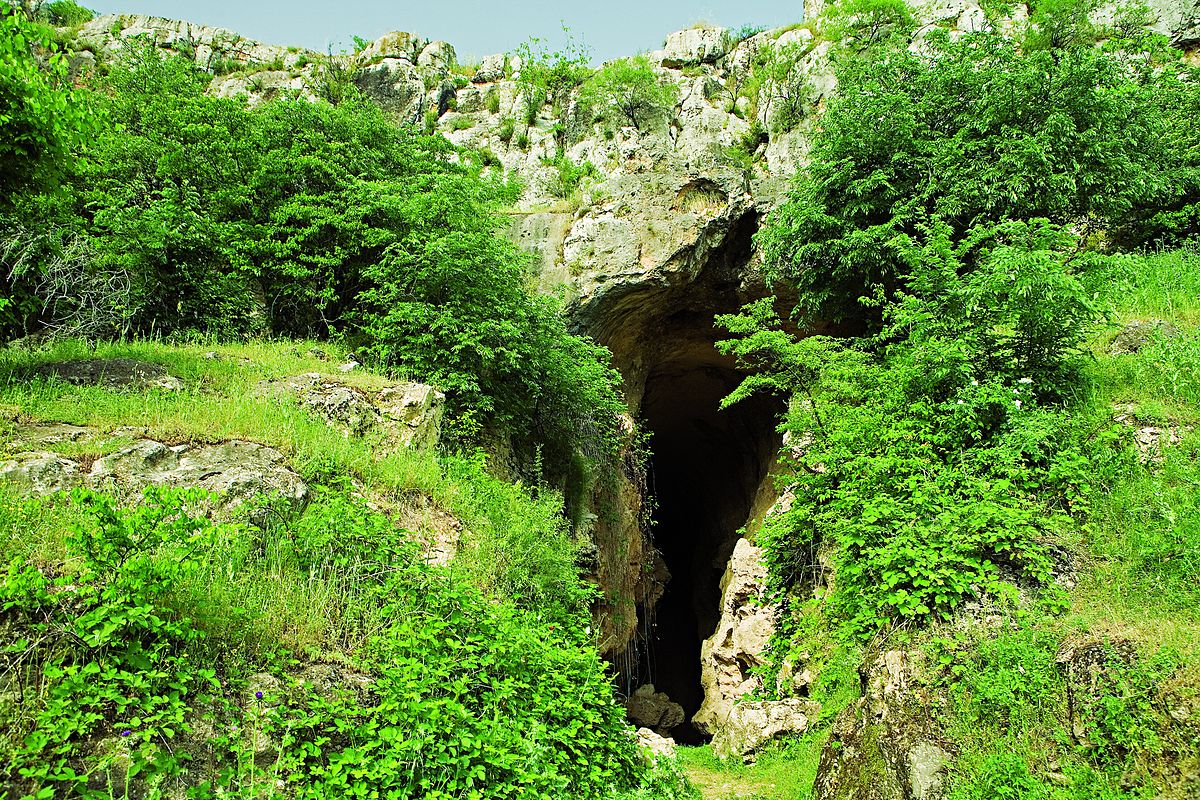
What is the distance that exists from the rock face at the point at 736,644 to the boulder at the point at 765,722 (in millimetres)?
1253

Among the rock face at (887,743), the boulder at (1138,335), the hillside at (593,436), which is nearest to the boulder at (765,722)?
the hillside at (593,436)

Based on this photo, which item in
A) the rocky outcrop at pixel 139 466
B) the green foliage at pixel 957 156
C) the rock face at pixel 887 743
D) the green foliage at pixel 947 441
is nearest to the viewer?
the rock face at pixel 887 743

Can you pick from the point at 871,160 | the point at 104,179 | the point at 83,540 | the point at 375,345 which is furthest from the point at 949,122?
the point at 104,179

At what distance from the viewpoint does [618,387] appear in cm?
1734

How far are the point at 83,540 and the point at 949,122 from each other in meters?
13.2

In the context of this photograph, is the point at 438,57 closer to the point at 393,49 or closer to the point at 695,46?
the point at 393,49

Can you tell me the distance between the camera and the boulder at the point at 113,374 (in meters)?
7.45

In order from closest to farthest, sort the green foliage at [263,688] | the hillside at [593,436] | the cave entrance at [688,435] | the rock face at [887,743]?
the green foliage at [263,688], the hillside at [593,436], the rock face at [887,743], the cave entrance at [688,435]

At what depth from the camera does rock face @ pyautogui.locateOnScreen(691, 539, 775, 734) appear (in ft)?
39.8

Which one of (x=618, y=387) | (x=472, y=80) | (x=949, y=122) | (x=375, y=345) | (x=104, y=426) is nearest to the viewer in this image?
(x=104, y=426)

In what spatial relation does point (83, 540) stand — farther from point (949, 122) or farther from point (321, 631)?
point (949, 122)

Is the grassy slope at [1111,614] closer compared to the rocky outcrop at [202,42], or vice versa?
the grassy slope at [1111,614]

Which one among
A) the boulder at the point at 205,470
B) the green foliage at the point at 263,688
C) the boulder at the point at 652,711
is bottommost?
the boulder at the point at 652,711

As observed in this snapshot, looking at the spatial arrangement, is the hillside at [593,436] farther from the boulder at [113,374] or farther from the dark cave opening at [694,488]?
the dark cave opening at [694,488]
